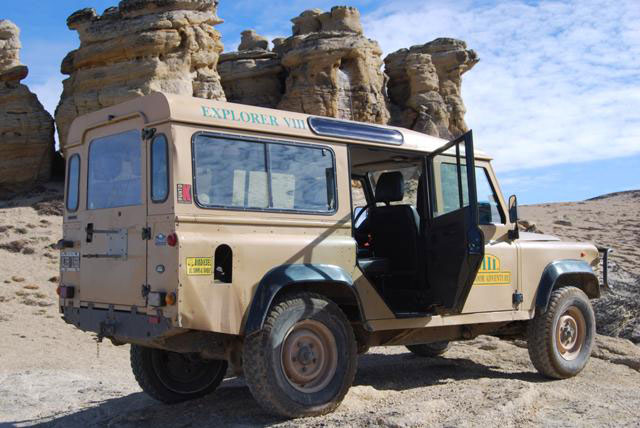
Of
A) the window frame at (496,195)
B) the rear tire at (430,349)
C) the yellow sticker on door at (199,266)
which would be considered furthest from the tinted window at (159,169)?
the rear tire at (430,349)

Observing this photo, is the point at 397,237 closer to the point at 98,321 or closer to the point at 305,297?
the point at 305,297

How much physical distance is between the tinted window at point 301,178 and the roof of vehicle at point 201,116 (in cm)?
17

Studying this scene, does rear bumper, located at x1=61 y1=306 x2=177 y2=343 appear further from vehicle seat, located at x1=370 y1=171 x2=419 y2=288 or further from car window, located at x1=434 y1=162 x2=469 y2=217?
car window, located at x1=434 y1=162 x2=469 y2=217

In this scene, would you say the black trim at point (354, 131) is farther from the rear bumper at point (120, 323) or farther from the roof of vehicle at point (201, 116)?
the rear bumper at point (120, 323)

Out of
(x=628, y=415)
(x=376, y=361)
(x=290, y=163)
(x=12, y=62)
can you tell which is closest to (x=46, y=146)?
(x=12, y=62)

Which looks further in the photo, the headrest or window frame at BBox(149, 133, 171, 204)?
the headrest

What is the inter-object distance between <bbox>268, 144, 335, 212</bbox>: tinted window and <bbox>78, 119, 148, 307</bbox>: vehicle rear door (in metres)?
1.16

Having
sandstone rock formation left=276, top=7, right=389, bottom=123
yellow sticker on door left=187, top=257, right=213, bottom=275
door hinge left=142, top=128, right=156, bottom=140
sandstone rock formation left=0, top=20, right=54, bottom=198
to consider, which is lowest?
yellow sticker on door left=187, top=257, right=213, bottom=275

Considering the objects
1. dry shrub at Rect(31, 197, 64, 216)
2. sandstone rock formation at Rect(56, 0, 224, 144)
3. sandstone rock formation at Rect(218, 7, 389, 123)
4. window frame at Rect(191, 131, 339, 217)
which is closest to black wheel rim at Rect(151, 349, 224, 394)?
window frame at Rect(191, 131, 339, 217)

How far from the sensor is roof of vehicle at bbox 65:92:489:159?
5965 mm

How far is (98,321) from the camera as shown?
251 inches

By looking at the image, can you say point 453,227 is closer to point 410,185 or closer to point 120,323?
point 410,185

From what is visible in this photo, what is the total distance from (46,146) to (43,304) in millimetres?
13849

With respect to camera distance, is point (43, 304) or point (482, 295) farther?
point (43, 304)
